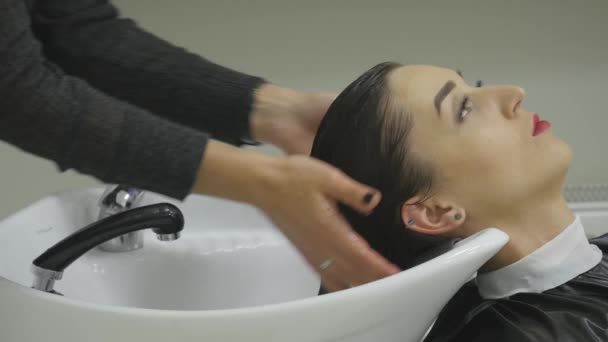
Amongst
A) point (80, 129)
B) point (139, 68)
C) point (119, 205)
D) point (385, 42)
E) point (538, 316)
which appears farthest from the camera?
point (385, 42)

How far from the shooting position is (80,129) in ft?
2.29

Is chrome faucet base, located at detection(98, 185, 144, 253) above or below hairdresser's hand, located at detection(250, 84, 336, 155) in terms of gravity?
below

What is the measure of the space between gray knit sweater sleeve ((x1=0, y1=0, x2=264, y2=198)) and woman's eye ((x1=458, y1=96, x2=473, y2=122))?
44 cm

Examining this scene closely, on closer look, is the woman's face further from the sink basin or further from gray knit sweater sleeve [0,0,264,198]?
gray knit sweater sleeve [0,0,264,198]

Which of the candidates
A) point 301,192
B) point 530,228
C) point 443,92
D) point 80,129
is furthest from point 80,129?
point 530,228

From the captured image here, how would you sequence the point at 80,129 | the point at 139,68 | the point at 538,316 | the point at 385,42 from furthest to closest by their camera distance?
the point at 385,42 < the point at 139,68 < the point at 538,316 < the point at 80,129

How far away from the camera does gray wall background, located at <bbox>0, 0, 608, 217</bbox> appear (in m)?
1.51

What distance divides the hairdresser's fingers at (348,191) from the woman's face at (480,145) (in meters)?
0.24

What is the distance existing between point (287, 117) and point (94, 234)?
395 mm

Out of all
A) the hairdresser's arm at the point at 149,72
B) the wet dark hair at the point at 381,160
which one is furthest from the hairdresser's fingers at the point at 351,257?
the hairdresser's arm at the point at 149,72

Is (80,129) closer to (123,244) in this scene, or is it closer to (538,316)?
(123,244)

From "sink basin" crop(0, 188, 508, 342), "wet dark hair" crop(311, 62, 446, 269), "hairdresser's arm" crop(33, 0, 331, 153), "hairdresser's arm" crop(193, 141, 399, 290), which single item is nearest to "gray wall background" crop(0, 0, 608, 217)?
"sink basin" crop(0, 188, 508, 342)

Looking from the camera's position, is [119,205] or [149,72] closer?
[149,72]

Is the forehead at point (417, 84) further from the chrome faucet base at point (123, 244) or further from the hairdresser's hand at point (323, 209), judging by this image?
the chrome faucet base at point (123, 244)
